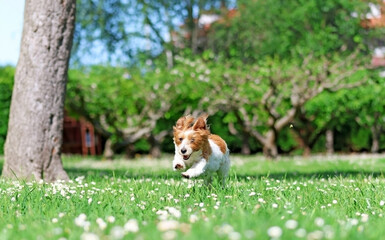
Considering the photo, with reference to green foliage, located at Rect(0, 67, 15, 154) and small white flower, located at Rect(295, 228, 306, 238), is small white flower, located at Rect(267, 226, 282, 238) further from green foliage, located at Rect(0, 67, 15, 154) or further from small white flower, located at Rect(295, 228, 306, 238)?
green foliage, located at Rect(0, 67, 15, 154)

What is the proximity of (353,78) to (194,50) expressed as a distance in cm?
1209

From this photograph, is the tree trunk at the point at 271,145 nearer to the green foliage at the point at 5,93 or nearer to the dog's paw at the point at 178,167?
the green foliage at the point at 5,93

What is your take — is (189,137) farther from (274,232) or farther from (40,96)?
(40,96)

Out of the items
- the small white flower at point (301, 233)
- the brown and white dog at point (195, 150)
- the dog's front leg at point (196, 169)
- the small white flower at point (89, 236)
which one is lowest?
the small white flower at point (301, 233)

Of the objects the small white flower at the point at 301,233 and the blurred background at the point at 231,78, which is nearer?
the small white flower at the point at 301,233

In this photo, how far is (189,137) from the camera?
582cm

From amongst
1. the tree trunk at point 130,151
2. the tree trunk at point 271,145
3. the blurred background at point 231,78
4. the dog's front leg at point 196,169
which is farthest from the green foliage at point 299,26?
the dog's front leg at point 196,169

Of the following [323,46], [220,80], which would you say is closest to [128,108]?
[220,80]

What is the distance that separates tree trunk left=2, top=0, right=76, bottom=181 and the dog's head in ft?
11.7

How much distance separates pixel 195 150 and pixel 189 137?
5.6 inches

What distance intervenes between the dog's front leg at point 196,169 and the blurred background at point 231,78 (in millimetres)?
10723

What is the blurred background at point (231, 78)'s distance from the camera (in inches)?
704

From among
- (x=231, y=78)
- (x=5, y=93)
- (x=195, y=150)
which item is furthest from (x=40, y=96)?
(x=5, y=93)

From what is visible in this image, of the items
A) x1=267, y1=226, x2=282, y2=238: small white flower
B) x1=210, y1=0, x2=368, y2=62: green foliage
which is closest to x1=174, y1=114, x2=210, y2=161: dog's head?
x1=267, y1=226, x2=282, y2=238: small white flower
